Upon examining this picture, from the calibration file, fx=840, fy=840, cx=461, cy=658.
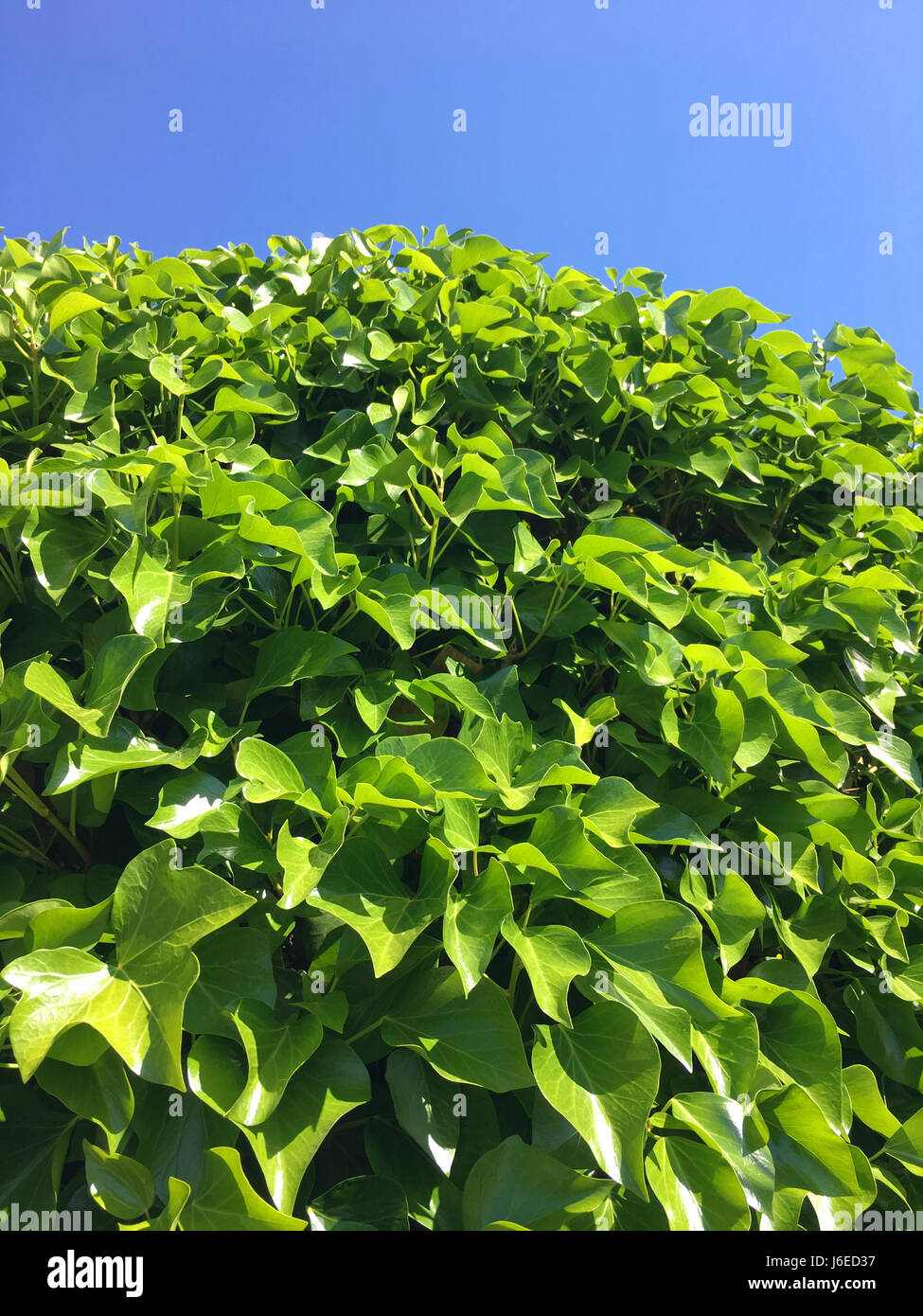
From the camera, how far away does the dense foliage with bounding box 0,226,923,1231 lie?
4.00 feet

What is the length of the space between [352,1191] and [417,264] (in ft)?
7.36

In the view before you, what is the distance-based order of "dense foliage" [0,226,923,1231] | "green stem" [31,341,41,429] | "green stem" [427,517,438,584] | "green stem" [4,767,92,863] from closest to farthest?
"dense foliage" [0,226,923,1231], "green stem" [4,767,92,863], "green stem" [427,517,438,584], "green stem" [31,341,41,429]

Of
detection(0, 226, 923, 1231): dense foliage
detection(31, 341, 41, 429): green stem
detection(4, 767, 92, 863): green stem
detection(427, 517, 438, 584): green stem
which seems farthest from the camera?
detection(31, 341, 41, 429): green stem

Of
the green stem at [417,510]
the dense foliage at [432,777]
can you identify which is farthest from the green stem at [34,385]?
the green stem at [417,510]

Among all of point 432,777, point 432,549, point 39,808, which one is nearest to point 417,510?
point 432,549

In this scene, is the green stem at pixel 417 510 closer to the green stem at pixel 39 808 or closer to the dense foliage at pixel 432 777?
the dense foliage at pixel 432 777

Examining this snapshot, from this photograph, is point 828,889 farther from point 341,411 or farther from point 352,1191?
point 341,411

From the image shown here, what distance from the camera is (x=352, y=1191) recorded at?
1.27 meters

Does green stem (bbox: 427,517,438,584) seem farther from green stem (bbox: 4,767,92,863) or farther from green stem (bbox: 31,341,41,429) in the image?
green stem (bbox: 31,341,41,429)

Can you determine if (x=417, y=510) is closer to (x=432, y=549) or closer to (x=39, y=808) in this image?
(x=432, y=549)

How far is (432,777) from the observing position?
1395 millimetres

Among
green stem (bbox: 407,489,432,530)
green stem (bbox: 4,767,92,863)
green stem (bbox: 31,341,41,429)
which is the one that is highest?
green stem (bbox: 31,341,41,429)

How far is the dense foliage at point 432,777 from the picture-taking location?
1221 millimetres

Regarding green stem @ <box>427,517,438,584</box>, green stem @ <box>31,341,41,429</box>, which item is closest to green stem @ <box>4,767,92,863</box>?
green stem @ <box>427,517,438,584</box>
